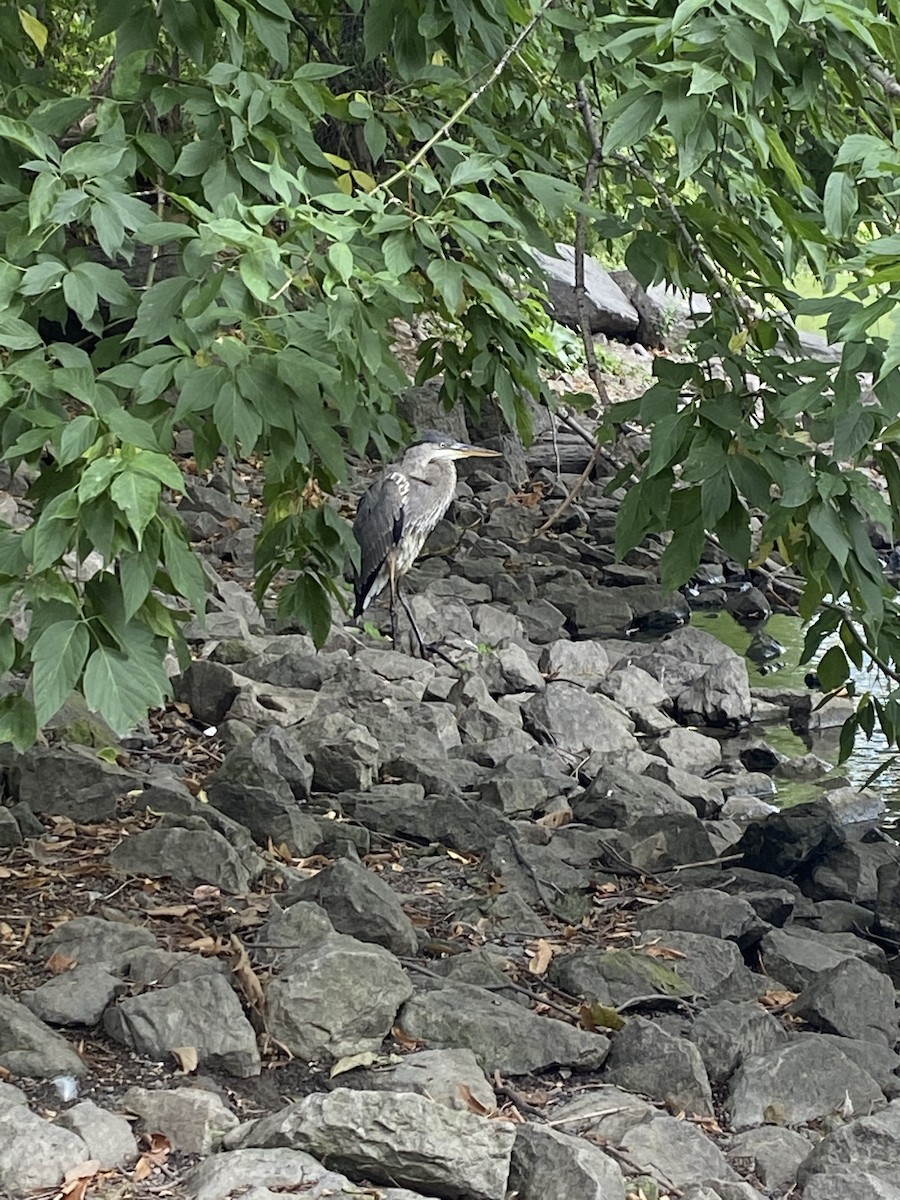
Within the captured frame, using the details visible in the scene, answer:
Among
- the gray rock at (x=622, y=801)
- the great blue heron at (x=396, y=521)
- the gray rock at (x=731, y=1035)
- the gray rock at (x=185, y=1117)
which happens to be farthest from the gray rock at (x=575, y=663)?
the gray rock at (x=185, y=1117)

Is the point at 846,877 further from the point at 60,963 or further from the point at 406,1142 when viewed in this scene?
the point at 406,1142

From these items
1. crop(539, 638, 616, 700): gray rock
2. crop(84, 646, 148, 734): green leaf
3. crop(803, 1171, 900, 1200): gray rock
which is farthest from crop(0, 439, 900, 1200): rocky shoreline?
crop(539, 638, 616, 700): gray rock

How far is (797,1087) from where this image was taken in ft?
10.4

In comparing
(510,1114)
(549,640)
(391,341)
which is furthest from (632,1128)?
(549,640)

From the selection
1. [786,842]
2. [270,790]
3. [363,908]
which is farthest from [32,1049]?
[786,842]

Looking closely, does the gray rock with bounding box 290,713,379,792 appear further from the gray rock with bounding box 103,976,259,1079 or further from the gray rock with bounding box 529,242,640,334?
the gray rock with bounding box 529,242,640,334

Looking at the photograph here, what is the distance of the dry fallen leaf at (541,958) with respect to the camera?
3785 millimetres

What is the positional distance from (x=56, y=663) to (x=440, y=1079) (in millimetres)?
1256

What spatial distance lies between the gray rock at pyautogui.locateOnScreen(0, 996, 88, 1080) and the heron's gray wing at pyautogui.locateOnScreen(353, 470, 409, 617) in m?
4.94

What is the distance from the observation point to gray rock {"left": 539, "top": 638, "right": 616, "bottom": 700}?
818cm

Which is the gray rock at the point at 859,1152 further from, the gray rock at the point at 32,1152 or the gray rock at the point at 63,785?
the gray rock at the point at 63,785

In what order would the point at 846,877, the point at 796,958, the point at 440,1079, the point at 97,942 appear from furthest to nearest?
the point at 846,877, the point at 796,958, the point at 97,942, the point at 440,1079

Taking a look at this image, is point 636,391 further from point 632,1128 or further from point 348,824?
point 632,1128

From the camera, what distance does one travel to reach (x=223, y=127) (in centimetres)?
277
